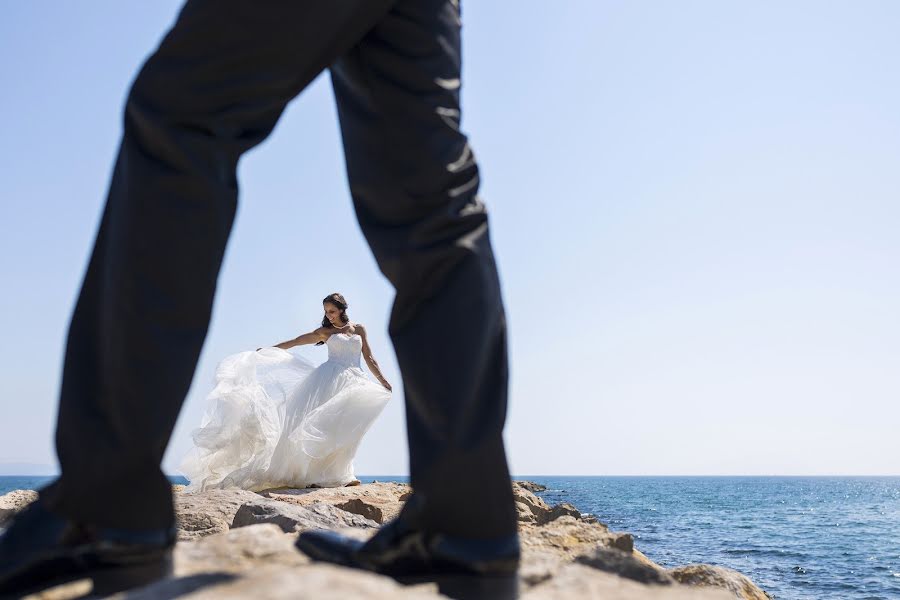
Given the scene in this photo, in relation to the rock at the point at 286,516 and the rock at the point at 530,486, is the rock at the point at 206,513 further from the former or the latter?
the rock at the point at 530,486

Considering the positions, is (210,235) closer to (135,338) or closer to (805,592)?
(135,338)

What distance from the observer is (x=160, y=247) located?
48.0 inches

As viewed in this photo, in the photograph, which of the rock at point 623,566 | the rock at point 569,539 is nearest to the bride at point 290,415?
the rock at point 569,539

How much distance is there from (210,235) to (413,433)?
0.48 m

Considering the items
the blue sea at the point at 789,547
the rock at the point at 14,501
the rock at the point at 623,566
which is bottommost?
the blue sea at the point at 789,547

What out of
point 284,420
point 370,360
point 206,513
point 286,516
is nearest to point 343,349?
point 370,360

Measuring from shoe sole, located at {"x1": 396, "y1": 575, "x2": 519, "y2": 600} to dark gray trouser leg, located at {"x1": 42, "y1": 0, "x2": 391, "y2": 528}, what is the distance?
1.49 ft

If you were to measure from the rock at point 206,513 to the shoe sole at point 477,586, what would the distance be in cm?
231

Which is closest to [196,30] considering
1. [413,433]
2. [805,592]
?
[413,433]

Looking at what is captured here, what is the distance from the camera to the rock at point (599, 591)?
1.23m

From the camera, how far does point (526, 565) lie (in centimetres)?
143

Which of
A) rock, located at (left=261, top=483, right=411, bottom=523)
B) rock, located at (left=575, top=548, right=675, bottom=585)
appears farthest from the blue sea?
rock, located at (left=575, top=548, right=675, bottom=585)

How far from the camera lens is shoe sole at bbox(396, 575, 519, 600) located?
125 cm

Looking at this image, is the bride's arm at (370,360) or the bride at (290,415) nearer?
the bride at (290,415)
